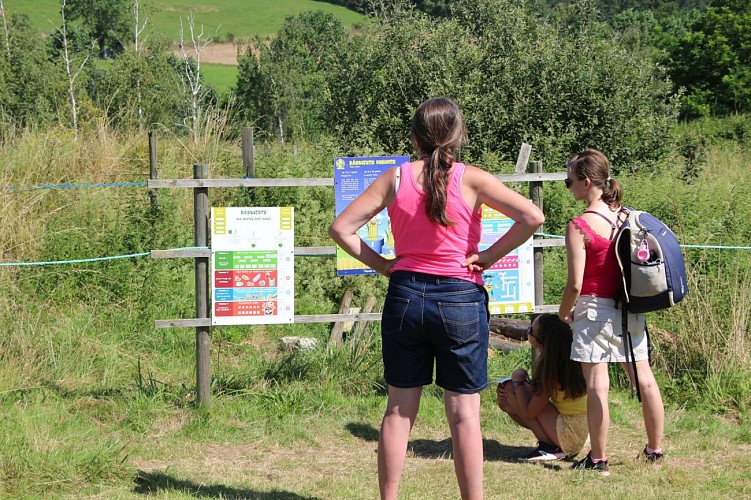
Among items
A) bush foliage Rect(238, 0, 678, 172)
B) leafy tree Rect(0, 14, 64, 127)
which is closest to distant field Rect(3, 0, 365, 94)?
leafy tree Rect(0, 14, 64, 127)

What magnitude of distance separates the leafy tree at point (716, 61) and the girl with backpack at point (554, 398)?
22719 millimetres

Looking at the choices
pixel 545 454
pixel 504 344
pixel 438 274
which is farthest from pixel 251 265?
pixel 504 344

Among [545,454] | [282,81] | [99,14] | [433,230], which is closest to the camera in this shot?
[433,230]

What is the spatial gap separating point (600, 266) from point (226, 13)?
5523cm

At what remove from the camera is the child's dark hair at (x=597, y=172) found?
4.37 metres

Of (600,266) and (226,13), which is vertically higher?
(226,13)

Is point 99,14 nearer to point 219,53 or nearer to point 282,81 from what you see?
point 219,53

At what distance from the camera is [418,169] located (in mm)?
3307

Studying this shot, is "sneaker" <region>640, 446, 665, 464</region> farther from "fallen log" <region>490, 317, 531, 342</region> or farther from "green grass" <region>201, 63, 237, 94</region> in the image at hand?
"green grass" <region>201, 63, 237, 94</region>

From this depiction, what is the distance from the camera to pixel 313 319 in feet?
18.7

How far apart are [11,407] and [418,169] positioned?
3535 millimetres

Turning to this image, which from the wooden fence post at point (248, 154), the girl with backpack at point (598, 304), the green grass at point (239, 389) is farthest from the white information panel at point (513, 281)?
the wooden fence post at point (248, 154)

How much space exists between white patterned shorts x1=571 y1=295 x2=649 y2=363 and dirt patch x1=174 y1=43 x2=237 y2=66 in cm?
4274

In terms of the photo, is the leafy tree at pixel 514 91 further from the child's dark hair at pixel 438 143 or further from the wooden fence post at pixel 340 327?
the child's dark hair at pixel 438 143
